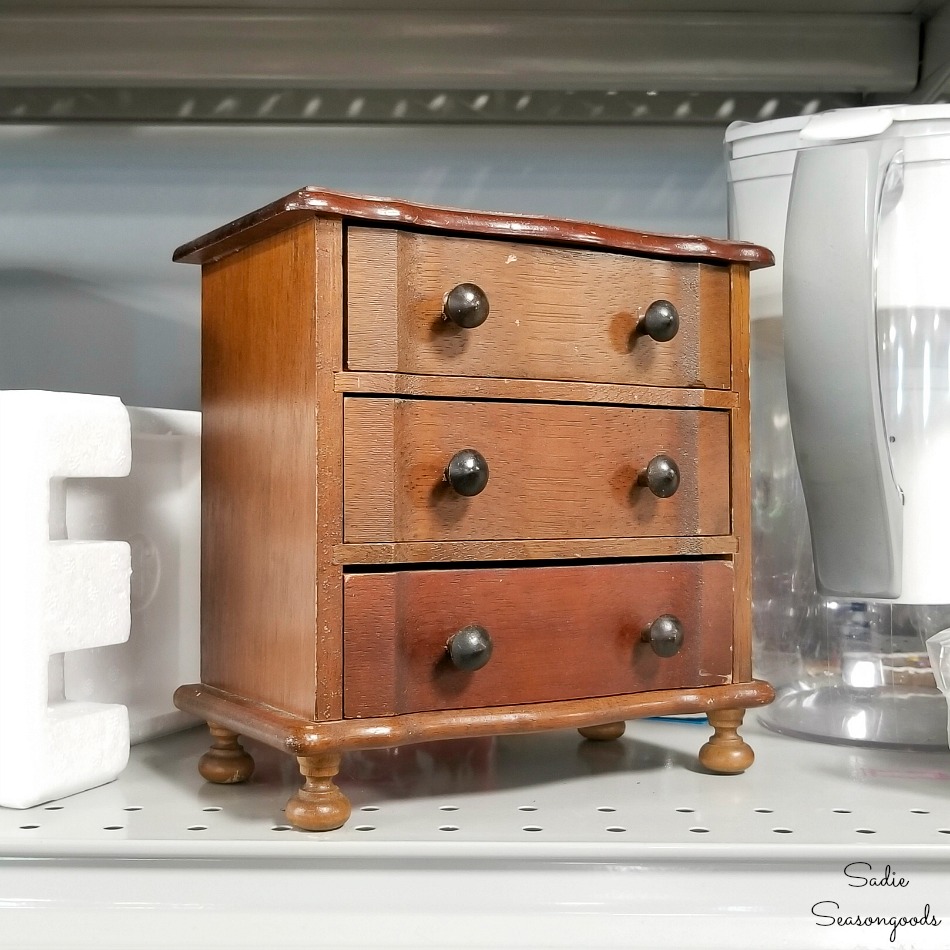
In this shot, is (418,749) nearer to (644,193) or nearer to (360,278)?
(360,278)

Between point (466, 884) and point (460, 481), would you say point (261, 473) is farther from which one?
point (466, 884)

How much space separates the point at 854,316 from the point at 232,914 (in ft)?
1.73

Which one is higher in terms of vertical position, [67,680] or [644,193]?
[644,193]

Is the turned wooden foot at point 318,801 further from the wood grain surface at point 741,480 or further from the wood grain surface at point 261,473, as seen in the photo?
the wood grain surface at point 741,480

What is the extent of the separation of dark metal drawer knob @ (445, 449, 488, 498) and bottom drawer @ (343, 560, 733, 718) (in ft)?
0.18

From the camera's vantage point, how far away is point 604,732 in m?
0.87

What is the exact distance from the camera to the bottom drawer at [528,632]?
2.13 ft

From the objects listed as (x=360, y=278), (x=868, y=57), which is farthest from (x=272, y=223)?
(x=868, y=57)

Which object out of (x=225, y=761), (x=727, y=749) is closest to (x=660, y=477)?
(x=727, y=749)

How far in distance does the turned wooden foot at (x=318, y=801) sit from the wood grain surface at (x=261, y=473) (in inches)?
1.1

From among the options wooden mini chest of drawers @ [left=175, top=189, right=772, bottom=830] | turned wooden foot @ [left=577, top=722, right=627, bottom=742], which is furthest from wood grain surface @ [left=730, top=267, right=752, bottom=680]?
turned wooden foot @ [left=577, top=722, right=627, bottom=742]

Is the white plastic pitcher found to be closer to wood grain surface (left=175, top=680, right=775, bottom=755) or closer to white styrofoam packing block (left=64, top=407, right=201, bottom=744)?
wood grain surface (left=175, top=680, right=775, bottom=755)

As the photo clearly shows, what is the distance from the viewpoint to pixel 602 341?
735mm

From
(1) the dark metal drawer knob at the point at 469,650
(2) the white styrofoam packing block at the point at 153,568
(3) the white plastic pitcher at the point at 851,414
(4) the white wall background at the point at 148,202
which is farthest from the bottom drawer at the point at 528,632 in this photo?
(4) the white wall background at the point at 148,202
